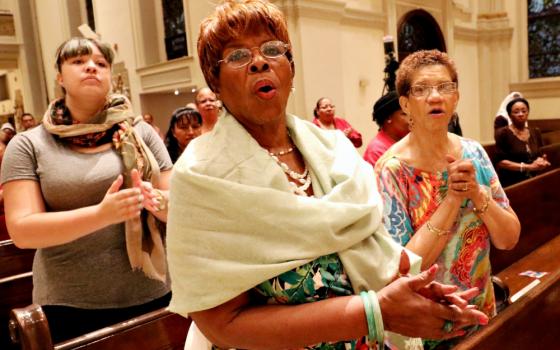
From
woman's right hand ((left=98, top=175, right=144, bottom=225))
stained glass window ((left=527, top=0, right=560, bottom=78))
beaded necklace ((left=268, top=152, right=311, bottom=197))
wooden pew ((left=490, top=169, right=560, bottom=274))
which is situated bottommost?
wooden pew ((left=490, top=169, right=560, bottom=274))

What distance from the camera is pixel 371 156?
2.55m

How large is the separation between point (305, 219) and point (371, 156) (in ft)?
5.50

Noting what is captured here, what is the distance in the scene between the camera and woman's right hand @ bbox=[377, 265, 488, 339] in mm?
893

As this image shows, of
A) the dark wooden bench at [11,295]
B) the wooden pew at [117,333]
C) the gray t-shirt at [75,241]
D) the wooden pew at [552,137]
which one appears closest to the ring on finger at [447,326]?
the wooden pew at [117,333]

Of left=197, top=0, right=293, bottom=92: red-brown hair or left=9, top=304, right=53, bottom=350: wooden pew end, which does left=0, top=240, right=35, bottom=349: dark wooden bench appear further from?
left=197, top=0, right=293, bottom=92: red-brown hair

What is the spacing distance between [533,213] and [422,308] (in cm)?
292

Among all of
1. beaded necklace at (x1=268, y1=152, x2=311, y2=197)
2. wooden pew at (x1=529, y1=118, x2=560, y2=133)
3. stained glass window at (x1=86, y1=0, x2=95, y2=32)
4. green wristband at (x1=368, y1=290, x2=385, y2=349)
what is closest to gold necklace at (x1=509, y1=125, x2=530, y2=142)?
wooden pew at (x1=529, y1=118, x2=560, y2=133)

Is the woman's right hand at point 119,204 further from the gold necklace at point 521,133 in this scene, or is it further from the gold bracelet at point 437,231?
the gold necklace at point 521,133

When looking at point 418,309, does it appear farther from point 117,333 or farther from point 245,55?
point 117,333

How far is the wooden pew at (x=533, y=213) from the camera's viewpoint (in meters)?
3.15

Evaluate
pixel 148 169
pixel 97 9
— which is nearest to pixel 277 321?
pixel 148 169

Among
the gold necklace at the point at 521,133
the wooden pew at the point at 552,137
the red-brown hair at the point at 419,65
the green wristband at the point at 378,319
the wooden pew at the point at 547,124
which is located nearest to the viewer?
the green wristband at the point at 378,319

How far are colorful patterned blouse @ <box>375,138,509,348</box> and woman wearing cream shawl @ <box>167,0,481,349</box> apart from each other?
0.44 metres

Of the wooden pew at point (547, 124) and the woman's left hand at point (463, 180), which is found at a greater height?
the woman's left hand at point (463, 180)
